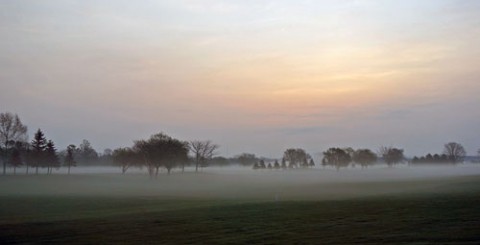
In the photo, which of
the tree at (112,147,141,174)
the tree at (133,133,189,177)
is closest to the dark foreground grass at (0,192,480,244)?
the tree at (133,133,189,177)

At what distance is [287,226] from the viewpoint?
80.4 feet

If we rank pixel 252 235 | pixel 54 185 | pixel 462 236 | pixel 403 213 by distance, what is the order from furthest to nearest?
pixel 54 185, pixel 403 213, pixel 252 235, pixel 462 236

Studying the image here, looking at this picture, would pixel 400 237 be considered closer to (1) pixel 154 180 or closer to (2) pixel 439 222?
(2) pixel 439 222

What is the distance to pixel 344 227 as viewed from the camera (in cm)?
2331

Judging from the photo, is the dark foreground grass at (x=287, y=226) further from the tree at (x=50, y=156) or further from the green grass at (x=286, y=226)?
the tree at (x=50, y=156)

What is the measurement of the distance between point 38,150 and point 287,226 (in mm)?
112191

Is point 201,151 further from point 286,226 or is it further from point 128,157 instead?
point 286,226

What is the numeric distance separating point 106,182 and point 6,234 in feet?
254

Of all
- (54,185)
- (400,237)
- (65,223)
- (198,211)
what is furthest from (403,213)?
(54,185)

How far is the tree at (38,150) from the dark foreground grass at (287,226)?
100529 millimetres

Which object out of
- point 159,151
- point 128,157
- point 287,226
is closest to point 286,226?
point 287,226

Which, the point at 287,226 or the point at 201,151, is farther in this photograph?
the point at 201,151

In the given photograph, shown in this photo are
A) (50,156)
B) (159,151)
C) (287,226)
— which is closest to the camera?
(287,226)

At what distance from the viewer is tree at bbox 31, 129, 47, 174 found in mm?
123500
